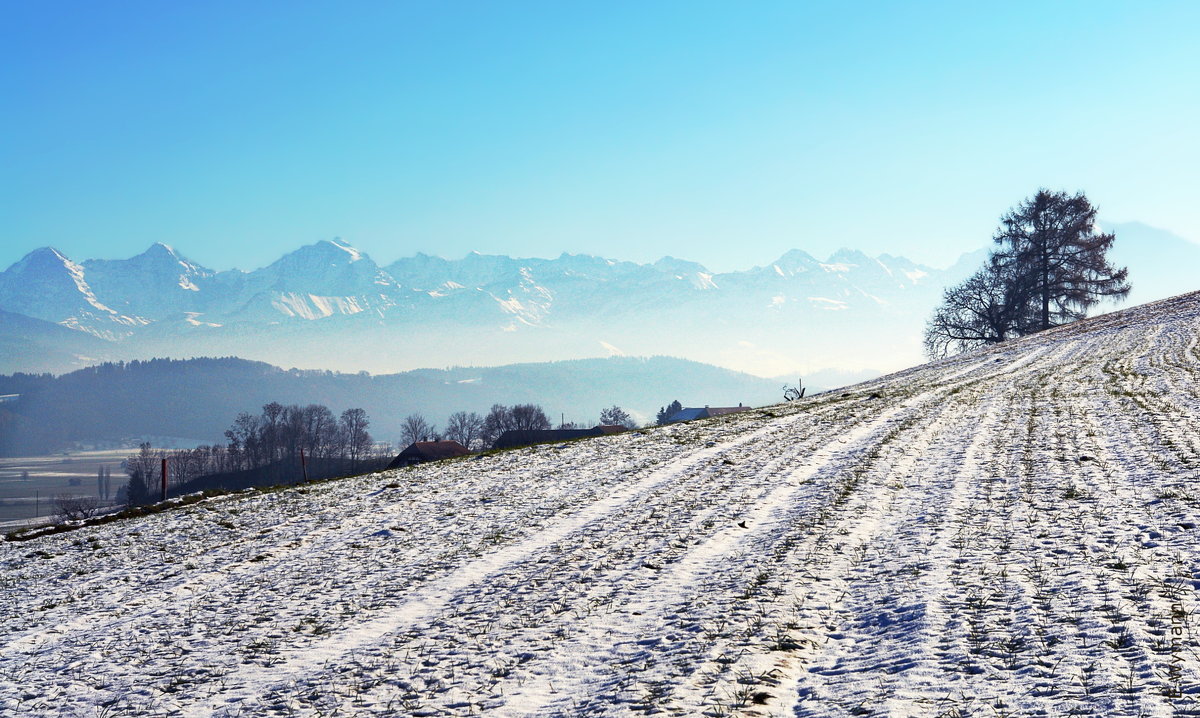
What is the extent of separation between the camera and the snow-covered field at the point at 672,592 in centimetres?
761

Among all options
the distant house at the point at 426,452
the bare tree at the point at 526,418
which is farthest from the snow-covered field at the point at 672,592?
the bare tree at the point at 526,418

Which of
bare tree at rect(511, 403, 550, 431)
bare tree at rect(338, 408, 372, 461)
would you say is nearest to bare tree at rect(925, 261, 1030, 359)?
bare tree at rect(511, 403, 550, 431)

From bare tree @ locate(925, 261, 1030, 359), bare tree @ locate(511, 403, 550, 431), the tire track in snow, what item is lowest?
the tire track in snow

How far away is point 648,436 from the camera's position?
2777cm

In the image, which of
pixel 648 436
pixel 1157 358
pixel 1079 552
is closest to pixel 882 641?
pixel 1079 552

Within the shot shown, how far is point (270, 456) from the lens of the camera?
154m

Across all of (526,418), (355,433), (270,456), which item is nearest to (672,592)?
(526,418)

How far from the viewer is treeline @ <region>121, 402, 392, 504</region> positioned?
12588cm

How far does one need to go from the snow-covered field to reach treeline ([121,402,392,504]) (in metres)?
112

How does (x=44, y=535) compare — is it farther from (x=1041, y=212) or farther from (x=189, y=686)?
(x=1041, y=212)

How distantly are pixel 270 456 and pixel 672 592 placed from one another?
519 ft

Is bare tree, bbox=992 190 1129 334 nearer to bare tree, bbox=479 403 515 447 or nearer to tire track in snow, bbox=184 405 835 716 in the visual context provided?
tire track in snow, bbox=184 405 835 716

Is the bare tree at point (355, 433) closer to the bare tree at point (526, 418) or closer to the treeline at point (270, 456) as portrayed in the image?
the treeline at point (270, 456)

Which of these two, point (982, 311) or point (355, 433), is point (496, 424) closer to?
point (355, 433)
